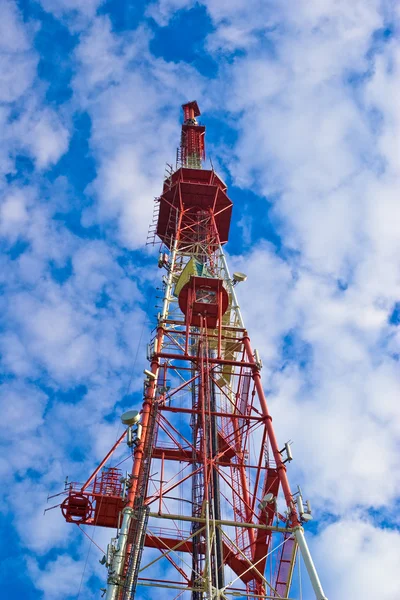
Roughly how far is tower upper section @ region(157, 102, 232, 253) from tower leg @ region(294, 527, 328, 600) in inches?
854

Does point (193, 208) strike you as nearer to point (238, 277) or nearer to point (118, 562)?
point (238, 277)

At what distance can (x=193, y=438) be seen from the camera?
102 ft

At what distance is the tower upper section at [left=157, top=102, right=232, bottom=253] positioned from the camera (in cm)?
4250

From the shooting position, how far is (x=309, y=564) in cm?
2217

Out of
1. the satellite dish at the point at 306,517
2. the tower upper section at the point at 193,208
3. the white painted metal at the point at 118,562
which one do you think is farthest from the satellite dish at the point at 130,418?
the tower upper section at the point at 193,208

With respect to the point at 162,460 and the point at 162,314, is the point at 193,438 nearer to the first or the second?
the point at 162,460

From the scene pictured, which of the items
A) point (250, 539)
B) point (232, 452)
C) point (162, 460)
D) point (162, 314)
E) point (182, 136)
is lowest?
point (250, 539)

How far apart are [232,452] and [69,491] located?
9075 millimetres

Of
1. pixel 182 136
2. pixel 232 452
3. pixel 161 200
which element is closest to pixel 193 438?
pixel 232 452

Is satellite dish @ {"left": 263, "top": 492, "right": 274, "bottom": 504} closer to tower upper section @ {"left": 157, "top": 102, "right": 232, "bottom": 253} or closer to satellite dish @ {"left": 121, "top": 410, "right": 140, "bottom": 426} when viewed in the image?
satellite dish @ {"left": 121, "top": 410, "right": 140, "bottom": 426}

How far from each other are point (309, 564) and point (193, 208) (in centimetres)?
2690

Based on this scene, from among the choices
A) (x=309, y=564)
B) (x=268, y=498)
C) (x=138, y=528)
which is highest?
(x=268, y=498)

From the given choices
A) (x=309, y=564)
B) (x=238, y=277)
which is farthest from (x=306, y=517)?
(x=238, y=277)

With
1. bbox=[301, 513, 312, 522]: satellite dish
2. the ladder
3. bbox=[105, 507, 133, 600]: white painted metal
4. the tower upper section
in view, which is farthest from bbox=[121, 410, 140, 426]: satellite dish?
the tower upper section
